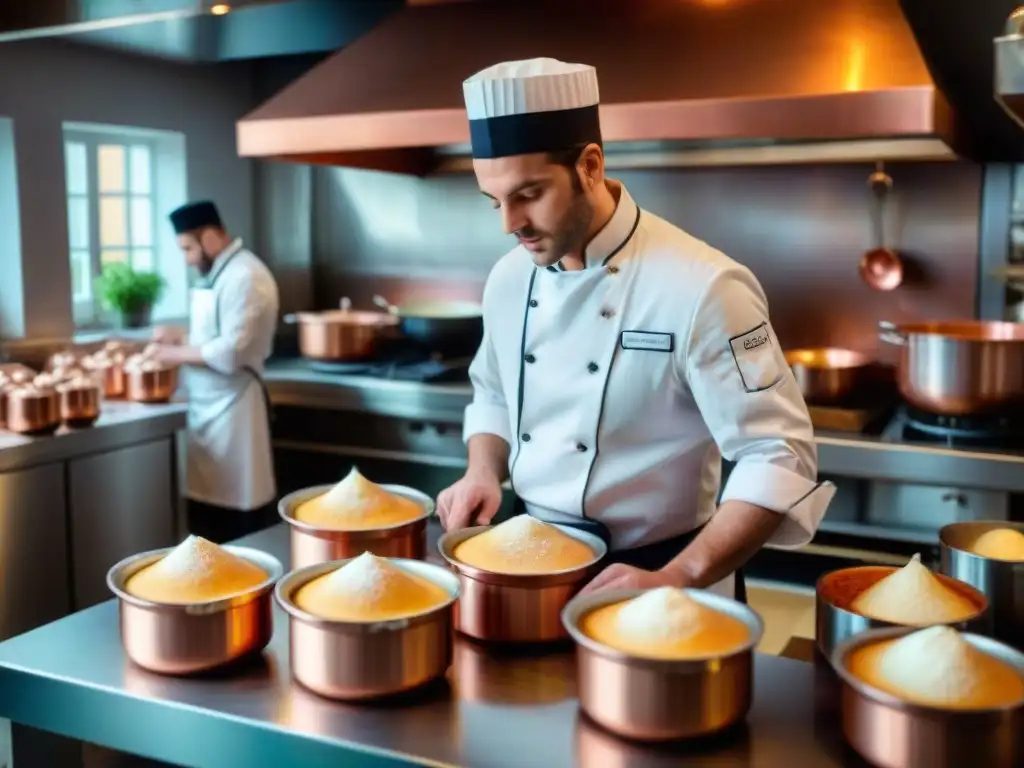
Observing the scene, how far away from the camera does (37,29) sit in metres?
2.54

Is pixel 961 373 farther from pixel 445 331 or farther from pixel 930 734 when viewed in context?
pixel 930 734

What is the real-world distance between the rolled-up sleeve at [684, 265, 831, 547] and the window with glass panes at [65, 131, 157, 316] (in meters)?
3.57

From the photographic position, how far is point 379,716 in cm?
117

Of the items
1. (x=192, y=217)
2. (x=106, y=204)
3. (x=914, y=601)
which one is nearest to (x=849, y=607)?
(x=914, y=601)

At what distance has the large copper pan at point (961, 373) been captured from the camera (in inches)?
110

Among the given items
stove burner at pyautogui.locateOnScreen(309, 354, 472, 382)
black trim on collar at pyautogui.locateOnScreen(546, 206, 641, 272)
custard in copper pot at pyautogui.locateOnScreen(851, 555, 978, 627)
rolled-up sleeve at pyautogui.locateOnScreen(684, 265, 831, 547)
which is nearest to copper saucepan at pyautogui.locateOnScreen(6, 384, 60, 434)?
stove burner at pyautogui.locateOnScreen(309, 354, 472, 382)

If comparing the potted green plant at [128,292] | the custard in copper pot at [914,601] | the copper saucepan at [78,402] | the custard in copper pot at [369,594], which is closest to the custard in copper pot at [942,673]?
the custard in copper pot at [914,601]

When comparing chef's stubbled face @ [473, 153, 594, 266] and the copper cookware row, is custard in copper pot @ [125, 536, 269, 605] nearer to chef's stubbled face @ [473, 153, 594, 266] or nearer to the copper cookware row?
the copper cookware row

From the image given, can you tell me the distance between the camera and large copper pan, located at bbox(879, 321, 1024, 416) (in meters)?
2.79

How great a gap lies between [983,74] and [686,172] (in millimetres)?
1069

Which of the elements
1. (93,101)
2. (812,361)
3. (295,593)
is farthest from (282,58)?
(295,593)

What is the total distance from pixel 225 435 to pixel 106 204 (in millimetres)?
1455

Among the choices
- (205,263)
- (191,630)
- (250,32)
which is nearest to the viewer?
(191,630)

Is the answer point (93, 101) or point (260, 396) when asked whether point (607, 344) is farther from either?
point (93, 101)
